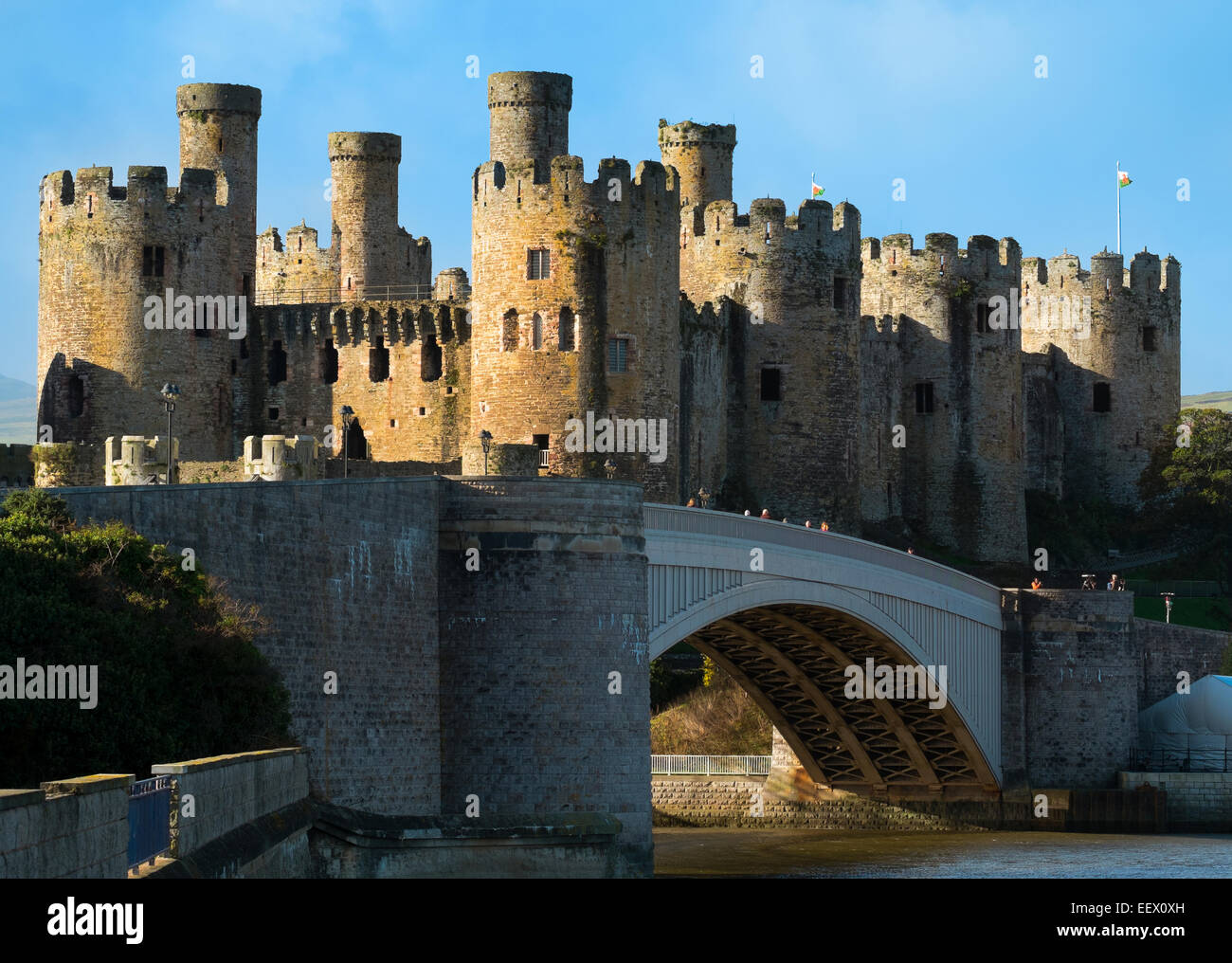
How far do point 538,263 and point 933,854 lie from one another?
51.3ft

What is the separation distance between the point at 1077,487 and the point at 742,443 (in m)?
23.1

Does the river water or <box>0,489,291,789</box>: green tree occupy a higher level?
<box>0,489,291,789</box>: green tree

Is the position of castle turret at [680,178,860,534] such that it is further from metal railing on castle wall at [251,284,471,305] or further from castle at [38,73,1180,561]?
metal railing on castle wall at [251,284,471,305]

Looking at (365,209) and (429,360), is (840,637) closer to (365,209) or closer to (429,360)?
(429,360)

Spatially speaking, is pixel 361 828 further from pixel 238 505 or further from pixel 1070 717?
pixel 1070 717

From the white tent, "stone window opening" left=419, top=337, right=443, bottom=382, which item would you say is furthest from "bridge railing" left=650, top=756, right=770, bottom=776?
"stone window opening" left=419, top=337, right=443, bottom=382

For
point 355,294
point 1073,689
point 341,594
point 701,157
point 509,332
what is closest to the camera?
point 341,594

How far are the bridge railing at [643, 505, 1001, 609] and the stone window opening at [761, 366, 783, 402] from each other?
9538 mm

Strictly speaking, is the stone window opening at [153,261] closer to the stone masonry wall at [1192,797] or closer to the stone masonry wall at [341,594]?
the stone masonry wall at [341,594]

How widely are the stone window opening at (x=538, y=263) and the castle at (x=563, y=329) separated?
60 mm

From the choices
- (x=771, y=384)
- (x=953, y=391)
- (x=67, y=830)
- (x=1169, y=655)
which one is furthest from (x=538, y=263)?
(x=67, y=830)

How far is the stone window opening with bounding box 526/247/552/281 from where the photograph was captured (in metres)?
54.2

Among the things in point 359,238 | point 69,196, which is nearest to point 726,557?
point 69,196

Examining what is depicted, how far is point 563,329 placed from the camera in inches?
2132
